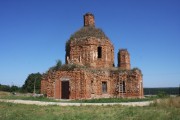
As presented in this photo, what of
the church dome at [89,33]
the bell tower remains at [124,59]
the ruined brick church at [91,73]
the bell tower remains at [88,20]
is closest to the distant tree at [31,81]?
the ruined brick church at [91,73]

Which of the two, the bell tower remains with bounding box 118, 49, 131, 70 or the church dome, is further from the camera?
the bell tower remains with bounding box 118, 49, 131, 70

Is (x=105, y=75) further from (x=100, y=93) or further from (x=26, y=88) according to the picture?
(x=26, y=88)

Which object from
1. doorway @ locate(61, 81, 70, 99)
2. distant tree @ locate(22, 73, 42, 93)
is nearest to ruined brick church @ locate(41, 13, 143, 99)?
doorway @ locate(61, 81, 70, 99)

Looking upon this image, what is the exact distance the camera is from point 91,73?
94.7ft

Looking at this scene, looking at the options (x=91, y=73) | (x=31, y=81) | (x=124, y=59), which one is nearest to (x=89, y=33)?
(x=124, y=59)

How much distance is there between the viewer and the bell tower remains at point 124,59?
32156 millimetres

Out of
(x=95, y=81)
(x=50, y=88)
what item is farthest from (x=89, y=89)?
(x=50, y=88)

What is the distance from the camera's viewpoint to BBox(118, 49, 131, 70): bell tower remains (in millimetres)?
32156

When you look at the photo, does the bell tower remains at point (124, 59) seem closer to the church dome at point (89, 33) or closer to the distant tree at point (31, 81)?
the church dome at point (89, 33)

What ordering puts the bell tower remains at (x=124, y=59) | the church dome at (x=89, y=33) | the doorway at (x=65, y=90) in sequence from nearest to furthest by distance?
the doorway at (x=65, y=90) → the church dome at (x=89, y=33) → the bell tower remains at (x=124, y=59)

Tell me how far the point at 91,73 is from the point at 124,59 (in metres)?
5.57

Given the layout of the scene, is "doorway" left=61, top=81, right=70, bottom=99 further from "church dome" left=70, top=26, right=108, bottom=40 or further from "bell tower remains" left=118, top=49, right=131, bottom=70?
"bell tower remains" left=118, top=49, right=131, bottom=70

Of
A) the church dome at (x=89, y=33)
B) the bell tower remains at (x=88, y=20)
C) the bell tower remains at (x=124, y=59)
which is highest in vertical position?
the bell tower remains at (x=88, y=20)

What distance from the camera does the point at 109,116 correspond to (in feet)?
44.2
